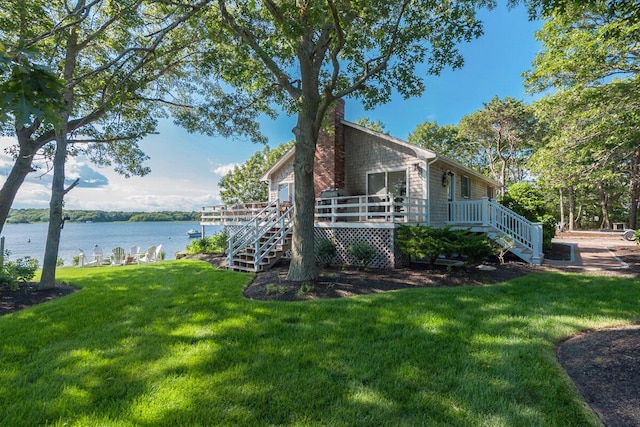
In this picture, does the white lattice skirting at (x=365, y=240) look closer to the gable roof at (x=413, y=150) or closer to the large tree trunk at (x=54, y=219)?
the gable roof at (x=413, y=150)

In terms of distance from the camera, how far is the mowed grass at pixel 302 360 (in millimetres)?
2396

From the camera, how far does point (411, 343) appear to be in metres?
3.64

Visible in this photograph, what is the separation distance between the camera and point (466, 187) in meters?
14.4

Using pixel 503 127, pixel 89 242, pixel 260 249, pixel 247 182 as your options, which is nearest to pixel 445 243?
pixel 260 249

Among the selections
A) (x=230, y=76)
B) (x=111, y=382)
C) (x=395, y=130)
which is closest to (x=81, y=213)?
(x=395, y=130)

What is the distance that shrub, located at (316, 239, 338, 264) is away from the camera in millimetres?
9656

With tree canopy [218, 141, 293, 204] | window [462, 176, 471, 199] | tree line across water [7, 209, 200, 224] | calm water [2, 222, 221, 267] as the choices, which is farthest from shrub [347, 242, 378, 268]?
tree line across water [7, 209, 200, 224]

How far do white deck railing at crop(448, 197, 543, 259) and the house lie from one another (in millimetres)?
29

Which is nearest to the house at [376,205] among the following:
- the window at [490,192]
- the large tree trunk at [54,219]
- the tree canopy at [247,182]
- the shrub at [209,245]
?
the shrub at [209,245]

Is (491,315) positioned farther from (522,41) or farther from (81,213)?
(81,213)

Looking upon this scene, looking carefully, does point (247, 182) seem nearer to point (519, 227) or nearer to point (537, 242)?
point (519, 227)

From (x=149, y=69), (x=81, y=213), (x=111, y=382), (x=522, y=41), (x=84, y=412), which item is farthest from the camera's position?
(x=81, y=213)

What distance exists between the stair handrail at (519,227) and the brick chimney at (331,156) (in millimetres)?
5739

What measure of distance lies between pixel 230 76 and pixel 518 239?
10845 millimetres
